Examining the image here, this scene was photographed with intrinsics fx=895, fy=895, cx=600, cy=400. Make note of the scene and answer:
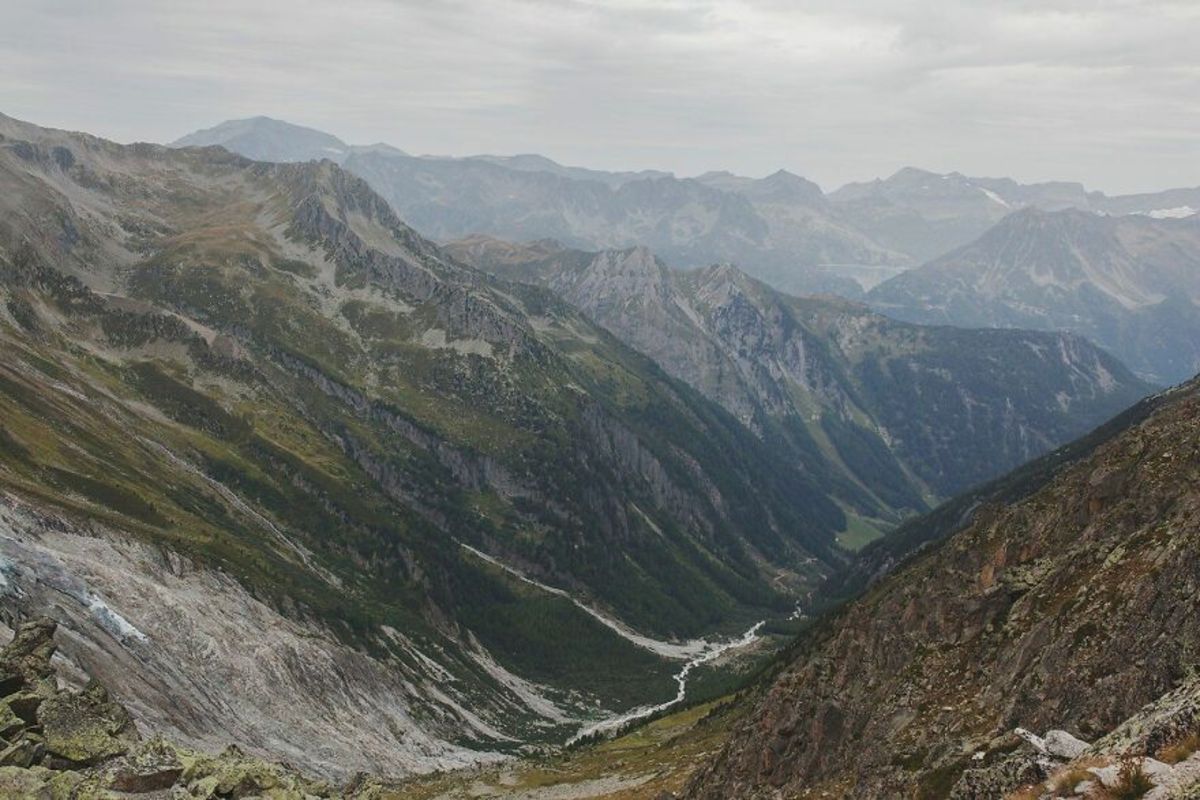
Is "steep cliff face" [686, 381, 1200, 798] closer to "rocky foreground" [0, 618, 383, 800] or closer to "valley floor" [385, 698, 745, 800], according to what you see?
"valley floor" [385, 698, 745, 800]

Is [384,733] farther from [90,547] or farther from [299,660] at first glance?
[90,547]

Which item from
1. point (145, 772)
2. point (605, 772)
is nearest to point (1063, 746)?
point (145, 772)

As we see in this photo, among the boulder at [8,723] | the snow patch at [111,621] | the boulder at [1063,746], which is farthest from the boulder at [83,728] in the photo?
the snow patch at [111,621]

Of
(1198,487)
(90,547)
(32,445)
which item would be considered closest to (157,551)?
(90,547)

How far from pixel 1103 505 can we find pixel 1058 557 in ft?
35.3

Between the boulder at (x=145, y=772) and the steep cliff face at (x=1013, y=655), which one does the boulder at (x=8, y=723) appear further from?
the steep cliff face at (x=1013, y=655)

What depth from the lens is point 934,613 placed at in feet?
264

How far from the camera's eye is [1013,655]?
6278cm

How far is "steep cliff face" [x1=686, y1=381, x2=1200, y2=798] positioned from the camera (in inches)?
1861

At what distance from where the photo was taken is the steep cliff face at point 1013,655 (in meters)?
47.3

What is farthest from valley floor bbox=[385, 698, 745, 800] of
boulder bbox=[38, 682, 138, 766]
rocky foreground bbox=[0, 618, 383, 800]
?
boulder bbox=[38, 682, 138, 766]

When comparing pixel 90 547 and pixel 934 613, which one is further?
pixel 90 547

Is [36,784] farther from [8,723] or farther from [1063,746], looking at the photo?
[1063,746]

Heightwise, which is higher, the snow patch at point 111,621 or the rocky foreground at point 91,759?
the rocky foreground at point 91,759
